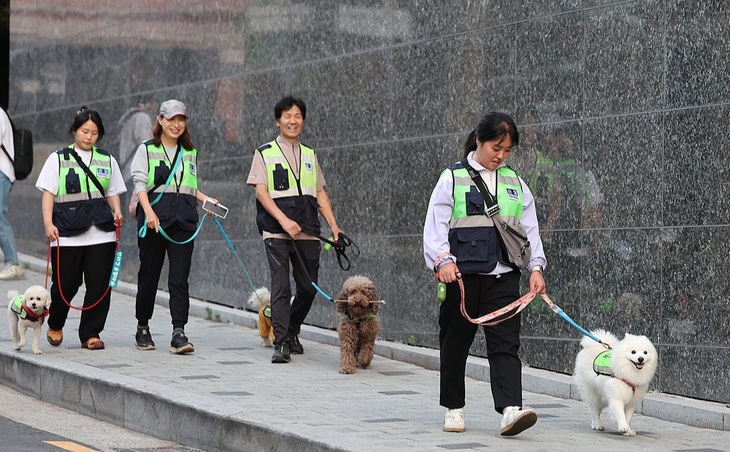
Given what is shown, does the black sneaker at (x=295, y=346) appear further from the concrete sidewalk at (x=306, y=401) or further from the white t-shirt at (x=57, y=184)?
the white t-shirt at (x=57, y=184)

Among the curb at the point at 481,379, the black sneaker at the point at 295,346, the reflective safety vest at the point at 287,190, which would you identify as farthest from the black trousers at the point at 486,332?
the black sneaker at the point at 295,346

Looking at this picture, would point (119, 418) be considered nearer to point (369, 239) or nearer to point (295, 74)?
point (369, 239)

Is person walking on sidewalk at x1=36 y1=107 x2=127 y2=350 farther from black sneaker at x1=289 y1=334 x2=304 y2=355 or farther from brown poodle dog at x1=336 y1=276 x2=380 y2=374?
brown poodle dog at x1=336 y1=276 x2=380 y2=374

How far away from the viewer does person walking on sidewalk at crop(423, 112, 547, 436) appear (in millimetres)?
7422

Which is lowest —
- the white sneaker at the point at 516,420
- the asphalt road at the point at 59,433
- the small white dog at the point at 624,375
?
the asphalt road at the point at 59,433

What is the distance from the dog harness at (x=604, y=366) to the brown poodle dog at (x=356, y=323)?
273cm

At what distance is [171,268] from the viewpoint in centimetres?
Result: 1077

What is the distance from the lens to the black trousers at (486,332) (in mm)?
7469

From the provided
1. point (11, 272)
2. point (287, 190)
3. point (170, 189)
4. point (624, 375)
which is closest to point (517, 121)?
point (287, 190)

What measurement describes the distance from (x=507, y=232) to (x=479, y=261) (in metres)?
0.23

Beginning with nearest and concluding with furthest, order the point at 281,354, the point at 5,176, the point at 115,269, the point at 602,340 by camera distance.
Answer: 1. the point at 602,340
2. the point at 281,354
3. the point at 115,269
4. the point at 5,176

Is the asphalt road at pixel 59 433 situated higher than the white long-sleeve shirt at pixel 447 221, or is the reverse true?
the white long-sleeve shirt at pixel 447 221

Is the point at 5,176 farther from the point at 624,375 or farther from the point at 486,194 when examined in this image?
the point at 624,375

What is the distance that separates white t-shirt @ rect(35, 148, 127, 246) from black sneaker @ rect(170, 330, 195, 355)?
3.10ft
